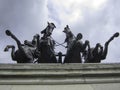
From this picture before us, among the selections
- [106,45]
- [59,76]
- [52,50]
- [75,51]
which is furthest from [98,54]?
[59,76]

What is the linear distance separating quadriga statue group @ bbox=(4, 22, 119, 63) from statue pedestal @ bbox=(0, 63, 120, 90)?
4.39ft

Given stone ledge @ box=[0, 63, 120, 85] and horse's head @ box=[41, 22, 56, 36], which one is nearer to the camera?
stone ledge @ box=[0, 63, 120, 85]

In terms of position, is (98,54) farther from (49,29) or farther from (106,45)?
(49,29)

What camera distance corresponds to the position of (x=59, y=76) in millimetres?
9242

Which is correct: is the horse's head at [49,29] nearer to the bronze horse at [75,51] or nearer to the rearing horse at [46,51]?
the rearing horse at [46,51]

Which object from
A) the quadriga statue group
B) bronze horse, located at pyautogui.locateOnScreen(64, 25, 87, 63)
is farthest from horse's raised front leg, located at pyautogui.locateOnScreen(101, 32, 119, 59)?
bronze horse, located at pyautogui.locateOnScreen(64, 25, 87, 63)

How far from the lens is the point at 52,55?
10859 mm

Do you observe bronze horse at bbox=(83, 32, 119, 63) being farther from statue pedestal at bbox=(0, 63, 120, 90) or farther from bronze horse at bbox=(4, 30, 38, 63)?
bronze horse at bbox=(4, 30, 38, 63)

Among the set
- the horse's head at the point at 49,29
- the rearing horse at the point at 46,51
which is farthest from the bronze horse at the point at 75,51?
the horse's head at the point at 49,29

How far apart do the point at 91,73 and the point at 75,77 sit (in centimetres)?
49

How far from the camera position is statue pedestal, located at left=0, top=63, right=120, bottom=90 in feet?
29.7

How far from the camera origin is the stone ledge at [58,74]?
30.0ft

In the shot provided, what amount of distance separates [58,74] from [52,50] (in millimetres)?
1957

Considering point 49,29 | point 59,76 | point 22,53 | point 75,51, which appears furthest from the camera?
point 49,29
